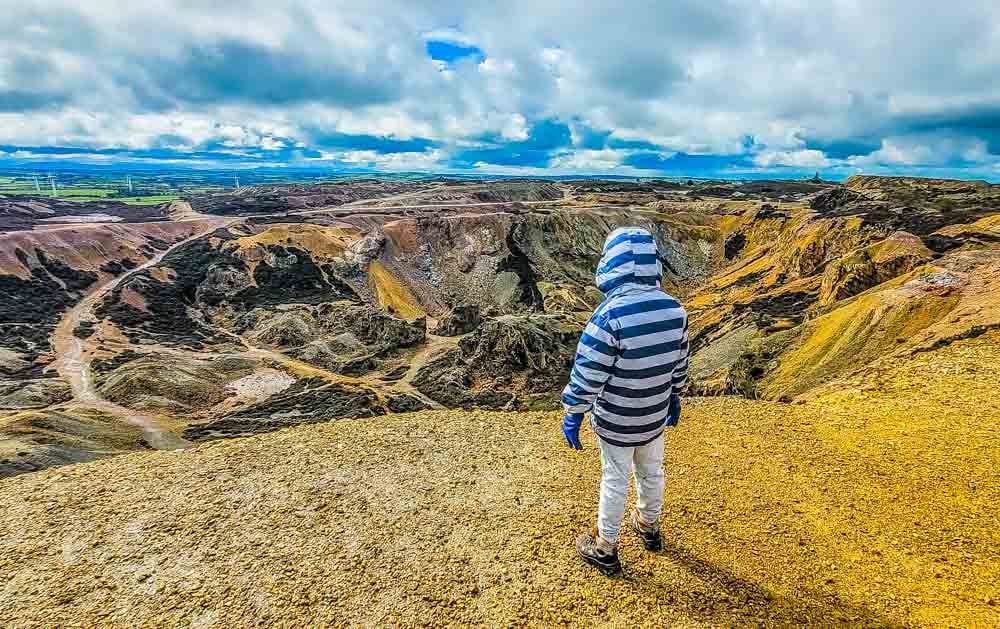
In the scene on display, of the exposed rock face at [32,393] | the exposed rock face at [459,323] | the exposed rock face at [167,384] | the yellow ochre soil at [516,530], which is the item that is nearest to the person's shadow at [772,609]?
the yellow ochre soil at [516,530]

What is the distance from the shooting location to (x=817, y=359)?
16.8 meters

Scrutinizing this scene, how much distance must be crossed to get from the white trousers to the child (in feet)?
0.03

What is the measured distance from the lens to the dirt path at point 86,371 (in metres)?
21.1

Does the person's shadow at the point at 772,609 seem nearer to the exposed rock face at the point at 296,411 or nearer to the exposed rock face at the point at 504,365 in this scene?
the exposed rock face at the point at 296,411

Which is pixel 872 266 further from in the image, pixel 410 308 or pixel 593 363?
pixel 410 308

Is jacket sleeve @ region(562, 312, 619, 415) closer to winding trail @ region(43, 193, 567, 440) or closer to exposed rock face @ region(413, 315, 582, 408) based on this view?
winding trail @ region(43, 193, 567, 440)

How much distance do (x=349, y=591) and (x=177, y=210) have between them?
122 metres

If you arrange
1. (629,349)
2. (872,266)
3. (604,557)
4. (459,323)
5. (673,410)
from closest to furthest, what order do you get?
(629,349) → (604,557) → (673,410) → (872,266) → (459,323)

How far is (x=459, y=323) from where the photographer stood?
1729 inches

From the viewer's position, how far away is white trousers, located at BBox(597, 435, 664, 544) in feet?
15.6

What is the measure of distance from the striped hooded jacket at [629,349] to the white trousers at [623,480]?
0.19 meters

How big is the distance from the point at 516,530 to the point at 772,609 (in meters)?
2.83

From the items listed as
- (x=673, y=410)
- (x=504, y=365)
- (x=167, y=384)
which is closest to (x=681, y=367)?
(x=673, y=410)

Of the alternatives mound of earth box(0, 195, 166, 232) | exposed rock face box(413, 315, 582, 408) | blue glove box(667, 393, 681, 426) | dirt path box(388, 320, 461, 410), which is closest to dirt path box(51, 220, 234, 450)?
dirt path box(388, 320, 461, 410)
